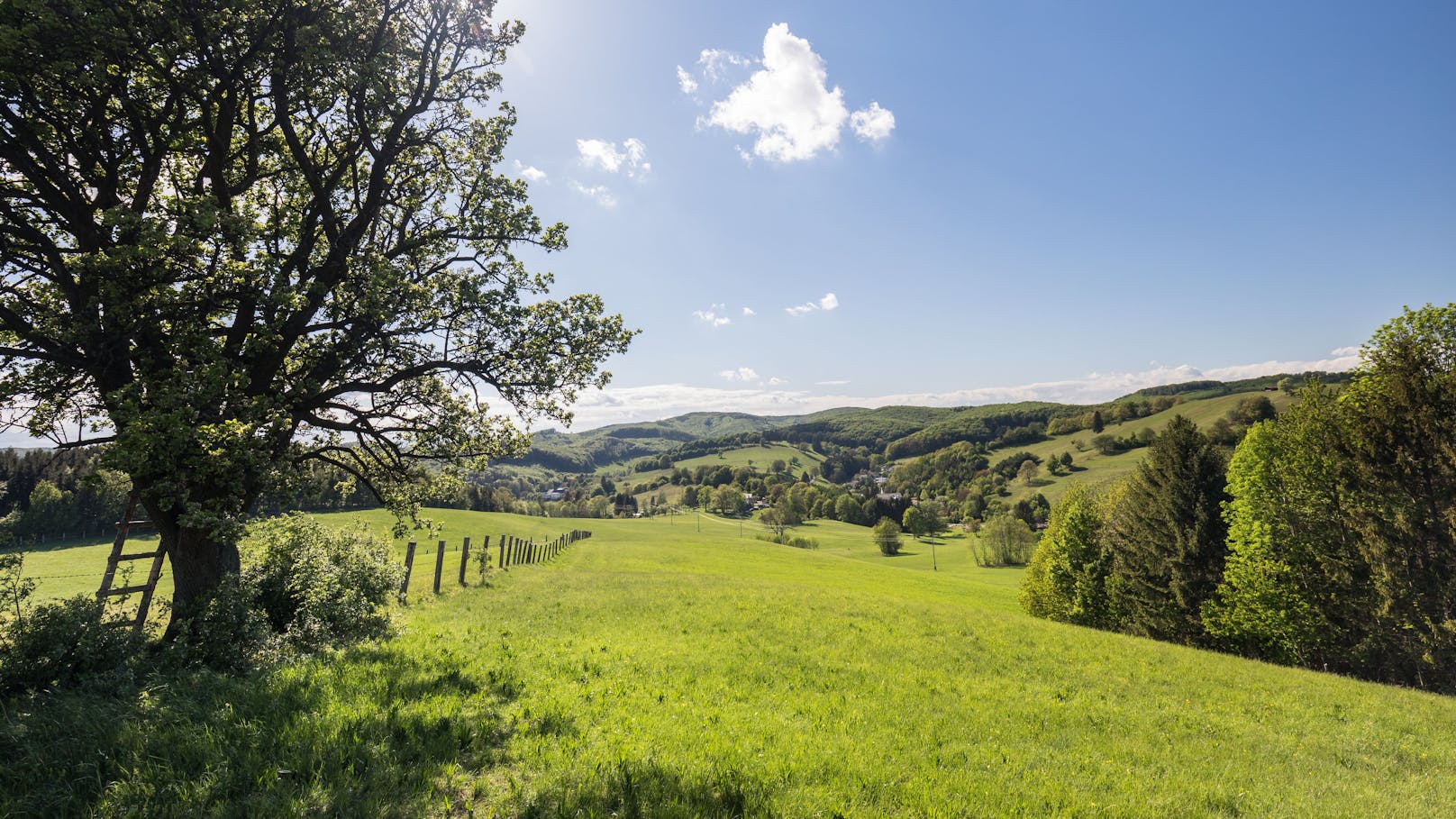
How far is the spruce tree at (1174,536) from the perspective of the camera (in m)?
29.1

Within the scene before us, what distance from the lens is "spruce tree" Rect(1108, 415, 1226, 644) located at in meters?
29.1

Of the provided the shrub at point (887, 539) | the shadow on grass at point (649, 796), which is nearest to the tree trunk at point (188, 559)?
the shadow on grass at point (649, 796)

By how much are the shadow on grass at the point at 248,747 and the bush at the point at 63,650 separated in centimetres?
72

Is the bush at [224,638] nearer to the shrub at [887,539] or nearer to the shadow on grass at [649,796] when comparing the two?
the shadow on grass at [649,796]

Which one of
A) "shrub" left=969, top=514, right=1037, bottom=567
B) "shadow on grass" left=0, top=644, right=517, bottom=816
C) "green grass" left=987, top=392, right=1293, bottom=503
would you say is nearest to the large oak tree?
"shadow on grass" left=0, top=644, right=517, bottom=816

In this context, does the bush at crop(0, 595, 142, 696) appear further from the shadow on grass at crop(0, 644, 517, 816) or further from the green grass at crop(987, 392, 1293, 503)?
the green grass at crop(987, 392, 1293, 503)

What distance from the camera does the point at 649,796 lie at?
5582 millimetres

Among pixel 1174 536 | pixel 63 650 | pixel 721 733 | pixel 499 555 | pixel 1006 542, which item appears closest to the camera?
pixel 63 650

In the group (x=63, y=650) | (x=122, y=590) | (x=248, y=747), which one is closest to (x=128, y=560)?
(x=122, y=590)

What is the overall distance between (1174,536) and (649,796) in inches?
1442

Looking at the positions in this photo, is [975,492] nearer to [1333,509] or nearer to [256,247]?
[1333,509]

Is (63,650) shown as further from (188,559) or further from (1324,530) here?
(1324,530)

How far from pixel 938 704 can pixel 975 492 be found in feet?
Result: 511

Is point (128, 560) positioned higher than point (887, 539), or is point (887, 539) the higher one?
point (128, 560)
